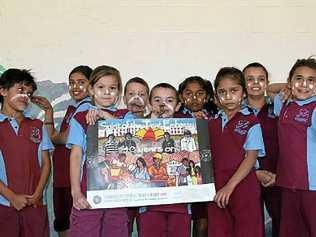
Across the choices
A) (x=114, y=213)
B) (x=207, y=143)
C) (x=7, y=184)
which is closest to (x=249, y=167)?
(x=207, y=143)

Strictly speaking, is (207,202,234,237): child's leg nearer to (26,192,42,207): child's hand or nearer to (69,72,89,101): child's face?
(26,192,42,207): child's hand

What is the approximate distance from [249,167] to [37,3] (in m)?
1.84

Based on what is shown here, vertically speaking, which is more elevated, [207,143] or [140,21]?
[140,21]

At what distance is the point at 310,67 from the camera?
2303mm

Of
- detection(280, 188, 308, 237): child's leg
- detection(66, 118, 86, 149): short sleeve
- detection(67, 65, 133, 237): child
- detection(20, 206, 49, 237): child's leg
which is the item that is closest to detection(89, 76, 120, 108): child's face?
detection(67, 65, 133, 237): child

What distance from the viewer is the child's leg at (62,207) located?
2775 mm

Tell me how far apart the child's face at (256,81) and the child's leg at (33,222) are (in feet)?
4.12

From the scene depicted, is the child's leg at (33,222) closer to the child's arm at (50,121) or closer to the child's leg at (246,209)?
the child's arm at (50,121)

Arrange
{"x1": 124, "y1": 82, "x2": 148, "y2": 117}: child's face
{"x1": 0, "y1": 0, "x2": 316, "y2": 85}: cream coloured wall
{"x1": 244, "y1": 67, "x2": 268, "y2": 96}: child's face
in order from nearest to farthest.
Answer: {"x1": 124, "y1": 82, "x2": 148, "y2": 117}: child's face
{"x1": 244, "y1": 67, "x2": 268, "y2": 96}: child's face
{"x1": 0, "y1": 0, "x2": 316, "y2": 85}: cream coloured wall

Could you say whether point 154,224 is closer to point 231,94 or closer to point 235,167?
point 235,167

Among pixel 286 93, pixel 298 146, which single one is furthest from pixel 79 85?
pixel 298 146

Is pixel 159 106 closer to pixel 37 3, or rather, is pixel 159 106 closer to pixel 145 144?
pixel 145 144

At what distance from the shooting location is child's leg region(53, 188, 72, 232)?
2.78m

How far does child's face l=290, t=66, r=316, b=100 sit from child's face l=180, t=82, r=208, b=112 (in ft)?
1.85
